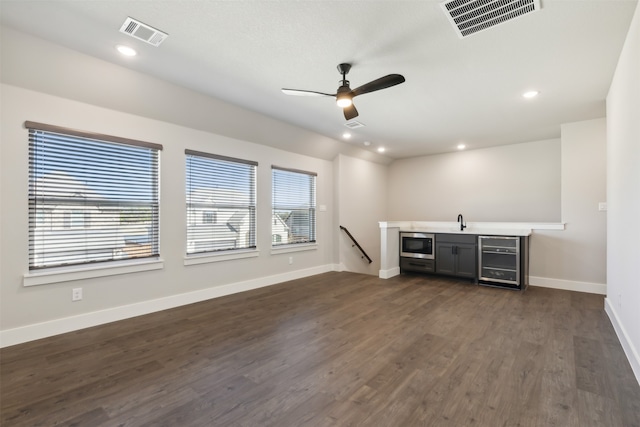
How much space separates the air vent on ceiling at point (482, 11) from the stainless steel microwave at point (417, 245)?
4.04m

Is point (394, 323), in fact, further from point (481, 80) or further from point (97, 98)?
point (97, 98)

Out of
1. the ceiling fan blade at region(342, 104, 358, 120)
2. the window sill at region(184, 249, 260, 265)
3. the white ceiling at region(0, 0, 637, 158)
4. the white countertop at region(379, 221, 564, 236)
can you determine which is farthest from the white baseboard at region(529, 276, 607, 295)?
the window sill at region(184, 249, 260, 265)

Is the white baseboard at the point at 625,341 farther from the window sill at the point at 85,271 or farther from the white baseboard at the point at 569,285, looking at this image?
the window sill at the point at 85,271

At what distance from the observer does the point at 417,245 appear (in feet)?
19.5

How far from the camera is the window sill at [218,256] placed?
4.20m

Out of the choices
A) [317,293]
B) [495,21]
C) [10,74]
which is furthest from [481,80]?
[10,74]

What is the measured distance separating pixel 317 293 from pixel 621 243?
140 inches

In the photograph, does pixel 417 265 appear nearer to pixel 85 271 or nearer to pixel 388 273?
pixel 388 273

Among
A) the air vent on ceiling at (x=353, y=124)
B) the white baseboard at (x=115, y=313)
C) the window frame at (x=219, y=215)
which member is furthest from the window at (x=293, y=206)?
the air vent on ceiling at (x=353, y=124)

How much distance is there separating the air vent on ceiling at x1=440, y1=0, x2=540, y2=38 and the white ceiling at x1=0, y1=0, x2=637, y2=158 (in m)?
0.09

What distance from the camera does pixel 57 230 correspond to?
3.13 meters

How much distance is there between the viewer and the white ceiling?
2.22m

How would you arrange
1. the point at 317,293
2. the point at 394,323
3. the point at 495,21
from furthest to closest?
1. the point at 317,293
2. the point at 394,323
3. the point at 495,21

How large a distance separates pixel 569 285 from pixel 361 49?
5.10 m
